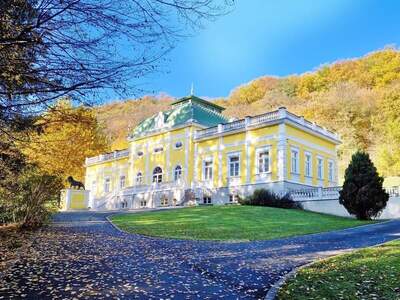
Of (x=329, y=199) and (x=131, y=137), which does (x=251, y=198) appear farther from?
(x=131, y=137)

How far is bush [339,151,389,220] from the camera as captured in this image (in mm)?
19000

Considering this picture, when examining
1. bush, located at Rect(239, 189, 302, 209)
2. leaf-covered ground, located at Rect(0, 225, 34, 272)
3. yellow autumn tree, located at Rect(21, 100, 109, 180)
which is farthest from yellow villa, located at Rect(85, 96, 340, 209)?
leaf-covered ground, located at Rect(0, 225, 34, 272)

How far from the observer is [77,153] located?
45062 mm

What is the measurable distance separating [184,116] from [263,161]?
28.9 feet

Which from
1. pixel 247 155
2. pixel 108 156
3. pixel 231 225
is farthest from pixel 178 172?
pixel 231 225

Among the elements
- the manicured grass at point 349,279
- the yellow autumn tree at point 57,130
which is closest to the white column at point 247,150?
the yellow autumn tree at point 57,130

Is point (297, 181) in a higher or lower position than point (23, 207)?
higher

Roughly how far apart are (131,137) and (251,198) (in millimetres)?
16292

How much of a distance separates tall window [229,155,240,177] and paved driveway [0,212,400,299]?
16269mm

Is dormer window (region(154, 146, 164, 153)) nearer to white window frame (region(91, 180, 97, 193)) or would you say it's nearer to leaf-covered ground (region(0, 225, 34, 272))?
white window frame (region(91, 180, 97, 193))

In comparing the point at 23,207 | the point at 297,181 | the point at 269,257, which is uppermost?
the point at 297,181

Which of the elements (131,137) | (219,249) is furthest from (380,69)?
(219,249)

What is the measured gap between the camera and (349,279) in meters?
6.29

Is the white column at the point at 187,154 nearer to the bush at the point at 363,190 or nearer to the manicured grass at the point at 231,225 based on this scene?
the manicured grass at the point at 231,225
